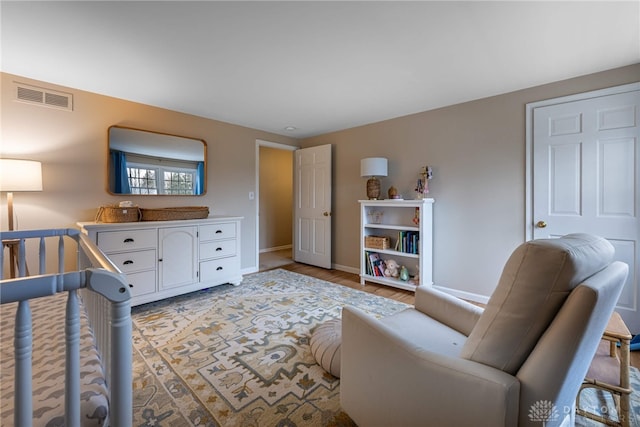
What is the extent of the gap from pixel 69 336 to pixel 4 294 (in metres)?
0.16

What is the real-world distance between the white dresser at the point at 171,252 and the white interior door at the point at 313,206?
142 centimetres

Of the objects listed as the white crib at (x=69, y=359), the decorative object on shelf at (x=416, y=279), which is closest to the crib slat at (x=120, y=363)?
the white crib at (x=69, y=359)

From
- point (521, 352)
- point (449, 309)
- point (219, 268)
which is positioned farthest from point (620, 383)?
point (219, 268)

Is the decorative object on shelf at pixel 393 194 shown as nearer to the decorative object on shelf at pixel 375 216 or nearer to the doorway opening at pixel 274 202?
the decorative object on shelf at pixel 375 216

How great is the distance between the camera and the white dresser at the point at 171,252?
2514 millimetres

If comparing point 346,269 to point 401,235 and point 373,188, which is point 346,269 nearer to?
point 401,235

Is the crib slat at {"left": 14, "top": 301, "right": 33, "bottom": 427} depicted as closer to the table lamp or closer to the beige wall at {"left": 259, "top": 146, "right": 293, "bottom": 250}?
the table lamp

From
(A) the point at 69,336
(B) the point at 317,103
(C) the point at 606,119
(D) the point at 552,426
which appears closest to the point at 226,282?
(B) the point at 317,103

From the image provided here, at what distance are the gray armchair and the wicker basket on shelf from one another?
249 centimetres

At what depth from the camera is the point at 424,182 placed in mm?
3281

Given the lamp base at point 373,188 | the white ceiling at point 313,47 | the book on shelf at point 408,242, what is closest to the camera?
the white ceiling at point 313,47

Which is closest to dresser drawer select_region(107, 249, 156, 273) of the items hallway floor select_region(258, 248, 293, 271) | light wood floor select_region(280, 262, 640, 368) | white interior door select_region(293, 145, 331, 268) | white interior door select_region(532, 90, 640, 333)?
hallway floor select_region(258, 248, 293, 271)

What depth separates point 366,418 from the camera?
3.77ft

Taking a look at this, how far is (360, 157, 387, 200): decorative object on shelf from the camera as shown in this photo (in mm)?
3500
